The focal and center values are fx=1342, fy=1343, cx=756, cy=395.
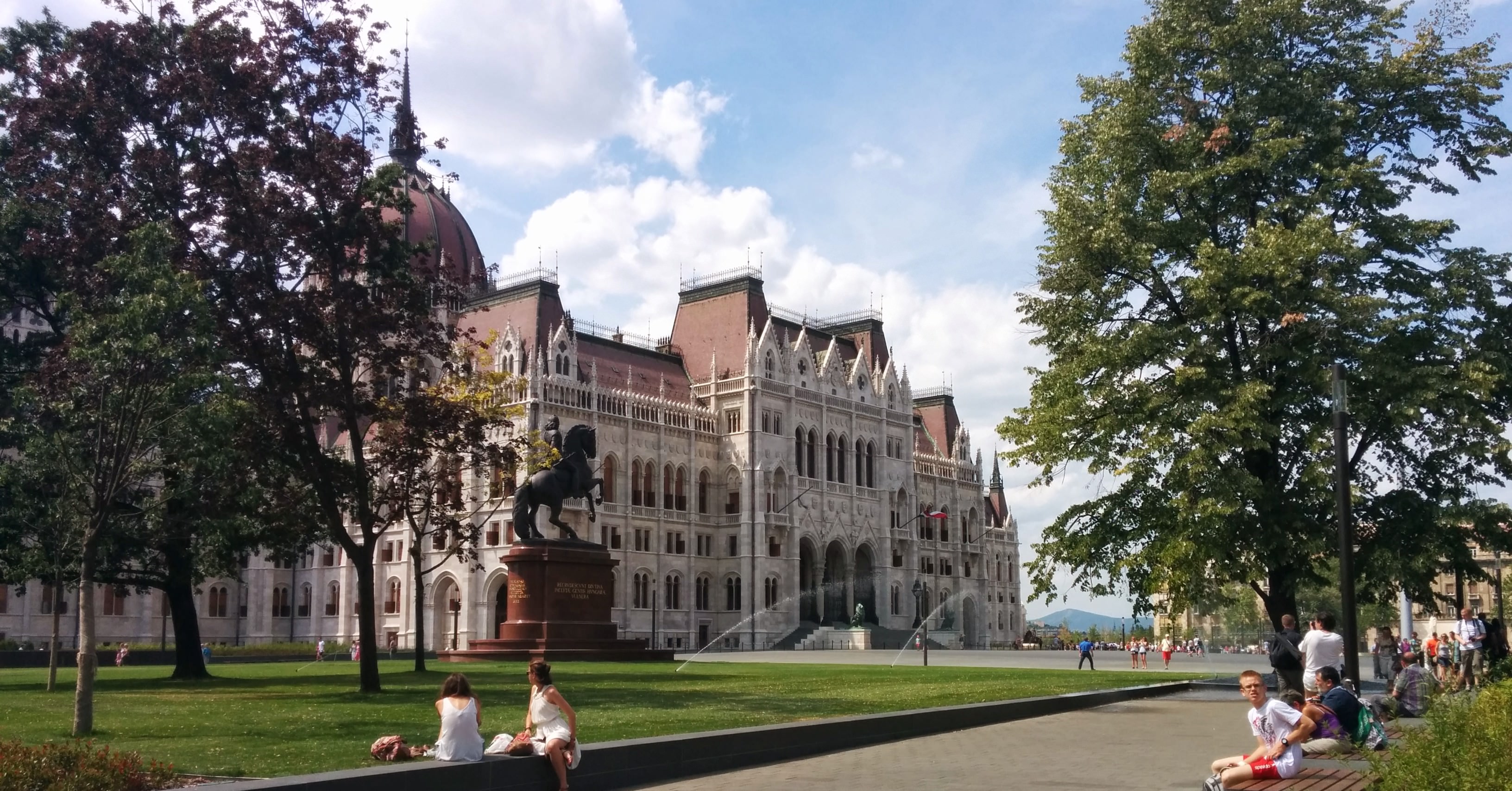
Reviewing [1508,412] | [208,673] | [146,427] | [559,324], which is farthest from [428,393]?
[559,324]

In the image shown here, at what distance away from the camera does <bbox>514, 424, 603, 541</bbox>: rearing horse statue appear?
39.9 m

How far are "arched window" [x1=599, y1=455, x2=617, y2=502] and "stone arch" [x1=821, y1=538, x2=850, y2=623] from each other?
16.8m

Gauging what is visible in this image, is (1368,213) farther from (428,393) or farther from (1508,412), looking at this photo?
(428,393)

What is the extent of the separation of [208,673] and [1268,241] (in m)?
27.6

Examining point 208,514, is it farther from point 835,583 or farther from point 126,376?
point 835,583

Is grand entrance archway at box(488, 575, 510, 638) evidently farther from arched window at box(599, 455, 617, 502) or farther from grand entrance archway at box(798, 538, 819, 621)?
grand entrance archway at box(798, 538, 819, 621)

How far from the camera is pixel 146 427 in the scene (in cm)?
1903

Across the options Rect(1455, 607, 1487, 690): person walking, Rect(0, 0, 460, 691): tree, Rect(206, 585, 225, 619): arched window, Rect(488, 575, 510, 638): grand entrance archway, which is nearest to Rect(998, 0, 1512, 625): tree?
Rect(1455, 607, 1487, 690): person walking

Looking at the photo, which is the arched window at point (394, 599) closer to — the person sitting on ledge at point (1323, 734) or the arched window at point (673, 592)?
the arched window at point (673, 592)

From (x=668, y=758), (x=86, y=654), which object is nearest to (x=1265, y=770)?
(x=668, y=758)

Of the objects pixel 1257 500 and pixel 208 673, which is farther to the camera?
pixel 208 673

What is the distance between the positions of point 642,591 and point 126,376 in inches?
2378

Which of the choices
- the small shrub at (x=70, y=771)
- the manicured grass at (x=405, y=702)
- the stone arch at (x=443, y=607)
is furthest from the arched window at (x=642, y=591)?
the small shrub at (x=70, y=771)

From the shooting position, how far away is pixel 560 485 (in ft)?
132
